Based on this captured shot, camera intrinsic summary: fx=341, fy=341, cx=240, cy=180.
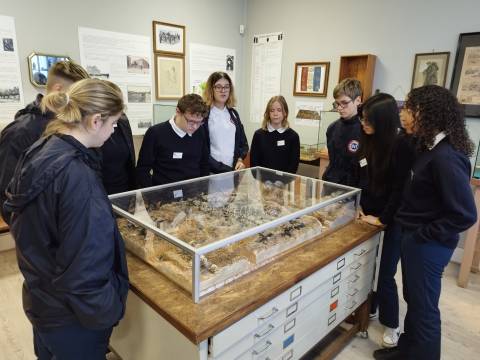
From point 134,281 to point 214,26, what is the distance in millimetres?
3854

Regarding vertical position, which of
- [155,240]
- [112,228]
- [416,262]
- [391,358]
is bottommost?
[391,358]

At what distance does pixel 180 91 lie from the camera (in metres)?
4.17

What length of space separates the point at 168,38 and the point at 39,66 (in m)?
1.43

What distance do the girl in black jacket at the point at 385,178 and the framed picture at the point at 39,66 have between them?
9.14ft

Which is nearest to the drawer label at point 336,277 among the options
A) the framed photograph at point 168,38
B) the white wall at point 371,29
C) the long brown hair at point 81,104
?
the long brown hair at point 81,104

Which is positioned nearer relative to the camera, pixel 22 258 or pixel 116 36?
pixel 22 258

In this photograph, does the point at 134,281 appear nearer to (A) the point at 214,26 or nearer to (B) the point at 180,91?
(B) the point at 180,91

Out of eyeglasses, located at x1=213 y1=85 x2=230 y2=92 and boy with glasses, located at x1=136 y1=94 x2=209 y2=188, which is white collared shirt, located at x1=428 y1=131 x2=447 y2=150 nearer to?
boy with glasses, located at x1=136 y1=94 x2=209 y2=188

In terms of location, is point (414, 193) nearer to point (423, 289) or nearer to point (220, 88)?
point (423, 289)

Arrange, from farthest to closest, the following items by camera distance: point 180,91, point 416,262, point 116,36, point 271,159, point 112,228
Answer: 1. point 180,91
2. point 116,36
3. point 271,159
4. point 416,262
5. point 112,228

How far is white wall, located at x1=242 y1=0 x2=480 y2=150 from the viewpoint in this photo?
3117 millimetres

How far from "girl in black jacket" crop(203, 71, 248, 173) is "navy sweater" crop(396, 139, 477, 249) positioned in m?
1.39

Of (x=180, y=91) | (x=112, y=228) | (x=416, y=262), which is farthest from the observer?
(x=180, y=91)

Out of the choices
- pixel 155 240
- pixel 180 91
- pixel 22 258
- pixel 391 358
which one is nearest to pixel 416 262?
pixel 391 358
